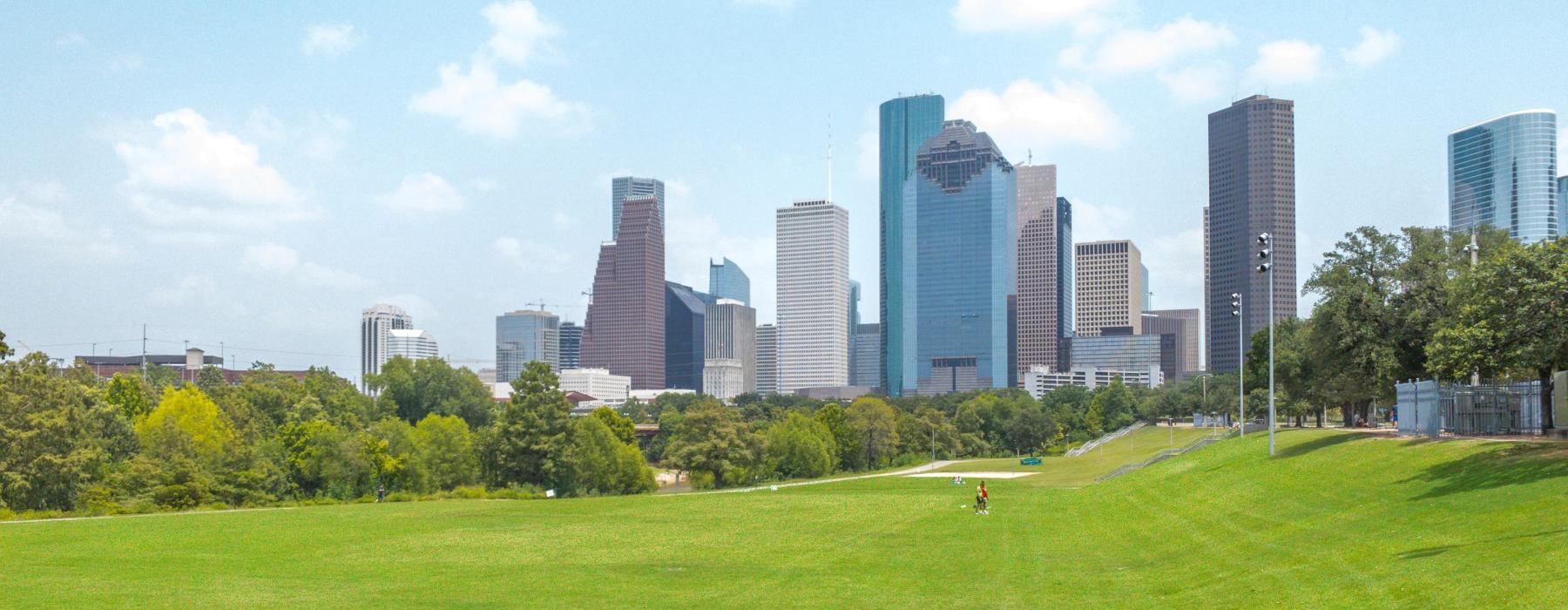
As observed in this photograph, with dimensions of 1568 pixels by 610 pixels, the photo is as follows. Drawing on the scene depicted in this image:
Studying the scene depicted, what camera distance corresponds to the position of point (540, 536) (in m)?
40.2

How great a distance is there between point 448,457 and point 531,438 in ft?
23.4

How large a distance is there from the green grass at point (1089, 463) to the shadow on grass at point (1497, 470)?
137 ft

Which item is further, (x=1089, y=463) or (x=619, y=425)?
(x=619, y=425)

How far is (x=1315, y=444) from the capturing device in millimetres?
49188

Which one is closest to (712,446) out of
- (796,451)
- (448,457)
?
(796,451)

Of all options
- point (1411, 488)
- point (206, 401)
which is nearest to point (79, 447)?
point (206, 401)

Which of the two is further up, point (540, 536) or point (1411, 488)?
point (1411, 488)

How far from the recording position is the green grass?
8581 cm

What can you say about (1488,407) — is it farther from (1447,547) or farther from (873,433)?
(873,433)

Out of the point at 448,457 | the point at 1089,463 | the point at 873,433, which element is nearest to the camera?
the point at 448,457

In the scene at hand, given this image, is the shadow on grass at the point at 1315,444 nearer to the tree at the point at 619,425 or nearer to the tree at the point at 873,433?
the tree at the point at 619,425

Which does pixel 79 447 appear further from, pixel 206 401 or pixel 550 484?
pixel 550 484

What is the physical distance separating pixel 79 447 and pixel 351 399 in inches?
2577

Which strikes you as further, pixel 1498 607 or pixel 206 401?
pixel 206 401
